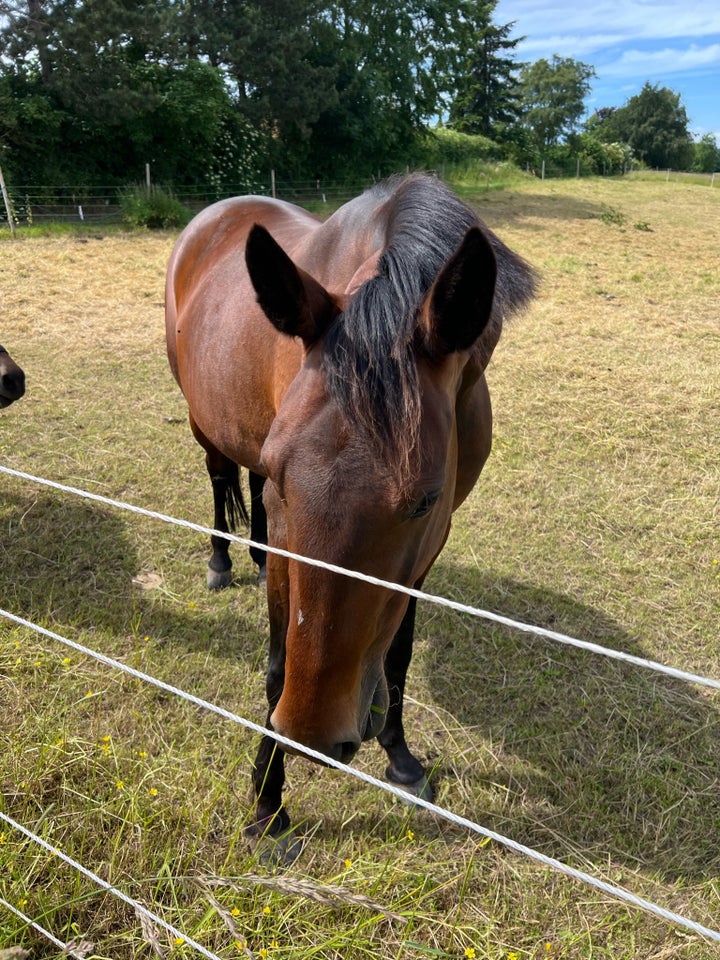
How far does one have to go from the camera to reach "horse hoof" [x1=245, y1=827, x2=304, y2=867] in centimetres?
204

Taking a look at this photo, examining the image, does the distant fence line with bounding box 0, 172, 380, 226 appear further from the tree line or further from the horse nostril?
the horse nostril

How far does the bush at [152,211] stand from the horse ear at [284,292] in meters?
14.7

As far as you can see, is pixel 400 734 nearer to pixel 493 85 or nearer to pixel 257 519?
pixel 257 519

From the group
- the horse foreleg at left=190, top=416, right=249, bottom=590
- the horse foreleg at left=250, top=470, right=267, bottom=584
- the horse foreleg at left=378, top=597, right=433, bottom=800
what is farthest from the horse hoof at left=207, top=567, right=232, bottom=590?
the horse foreleg at left=378, top=597, right=433, bottom=800

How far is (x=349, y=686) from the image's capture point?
144cm

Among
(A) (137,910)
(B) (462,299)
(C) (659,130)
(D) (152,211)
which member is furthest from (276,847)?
(C) (659,130)

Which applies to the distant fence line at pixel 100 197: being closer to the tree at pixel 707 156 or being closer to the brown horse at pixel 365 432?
the brown horse at pixel 365 432

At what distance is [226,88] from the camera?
68.0 feet

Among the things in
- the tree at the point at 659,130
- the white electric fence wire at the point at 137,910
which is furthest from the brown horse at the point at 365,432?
the tree at the point at 659,130

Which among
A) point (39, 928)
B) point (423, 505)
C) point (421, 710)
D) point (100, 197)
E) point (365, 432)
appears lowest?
point (421, 710)

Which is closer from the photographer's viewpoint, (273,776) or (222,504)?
(273,776)

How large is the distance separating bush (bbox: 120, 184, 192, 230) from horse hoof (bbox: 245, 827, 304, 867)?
14.8m

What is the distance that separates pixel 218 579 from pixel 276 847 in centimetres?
185

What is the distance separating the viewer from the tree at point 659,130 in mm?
65812
